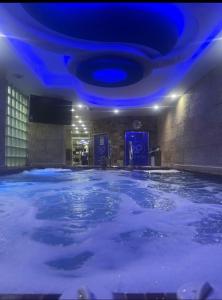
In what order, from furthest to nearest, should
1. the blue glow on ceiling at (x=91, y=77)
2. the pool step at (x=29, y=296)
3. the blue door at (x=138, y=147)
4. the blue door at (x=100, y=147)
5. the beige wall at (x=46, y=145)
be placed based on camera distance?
the blue door at (x=138, y=147) < the blue door at (x=100, y=147) < the beige wall at (x=46, y=145) < the blue glow on ceiling at (x=91, y=77) < the pool step at (x=29, y=296)

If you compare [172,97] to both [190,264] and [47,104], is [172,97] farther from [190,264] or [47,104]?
[190,264]

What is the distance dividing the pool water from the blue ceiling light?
3791mm

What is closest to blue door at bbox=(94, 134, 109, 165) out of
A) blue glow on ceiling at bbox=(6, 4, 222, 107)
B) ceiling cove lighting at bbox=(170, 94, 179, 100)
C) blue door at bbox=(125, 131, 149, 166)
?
blue door at bbox=(125, 131, 149, 166)

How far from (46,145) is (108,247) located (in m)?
10.1

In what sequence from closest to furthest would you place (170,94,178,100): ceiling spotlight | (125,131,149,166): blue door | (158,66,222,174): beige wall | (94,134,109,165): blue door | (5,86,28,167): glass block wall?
(158,66,222,174): beige wall, (5,86,28,167): glass block wall, (170,94,178,100): ceiling spotlight, (94,134,109,165): blue door, (125,131,149,166): blue door

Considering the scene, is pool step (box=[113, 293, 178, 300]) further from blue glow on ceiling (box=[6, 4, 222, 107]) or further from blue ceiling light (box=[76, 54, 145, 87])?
blue ceiling light (box=[76, 54, 145, 87])

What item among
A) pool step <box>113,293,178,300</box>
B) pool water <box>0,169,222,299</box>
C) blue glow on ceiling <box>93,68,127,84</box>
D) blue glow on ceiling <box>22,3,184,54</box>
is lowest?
pool water <box>0,169,222,299</box>

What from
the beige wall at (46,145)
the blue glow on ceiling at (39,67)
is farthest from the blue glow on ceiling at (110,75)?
the beige wall at (46,145)

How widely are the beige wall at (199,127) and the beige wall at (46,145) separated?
476cm

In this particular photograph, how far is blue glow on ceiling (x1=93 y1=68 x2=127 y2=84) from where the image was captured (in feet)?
21.7

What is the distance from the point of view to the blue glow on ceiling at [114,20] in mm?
4133

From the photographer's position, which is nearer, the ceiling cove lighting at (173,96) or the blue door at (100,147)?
the ceiling cove lighting at (173,96)

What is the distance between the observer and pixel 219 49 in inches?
239

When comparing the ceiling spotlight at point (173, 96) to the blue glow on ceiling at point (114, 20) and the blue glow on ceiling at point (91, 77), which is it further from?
the blue glow on ceiling at point (114, 20)
